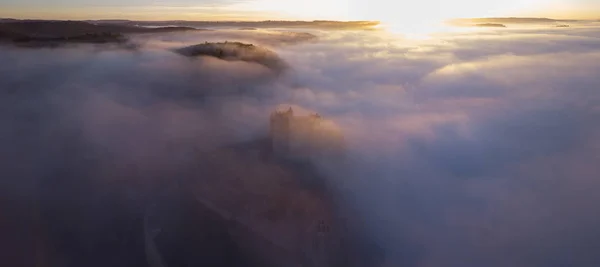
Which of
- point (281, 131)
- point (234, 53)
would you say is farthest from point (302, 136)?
point (234, 53)

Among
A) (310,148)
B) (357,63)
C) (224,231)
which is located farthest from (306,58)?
(224,231)

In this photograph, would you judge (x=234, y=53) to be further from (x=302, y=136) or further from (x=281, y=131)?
(x=302, y=136)

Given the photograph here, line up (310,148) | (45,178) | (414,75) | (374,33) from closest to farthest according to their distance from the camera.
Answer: (45,178) → (310,148) → (414,75) → (374,33)

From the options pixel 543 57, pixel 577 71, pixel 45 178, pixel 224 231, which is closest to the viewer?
pixel 224 231

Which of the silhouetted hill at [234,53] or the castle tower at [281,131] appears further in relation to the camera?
the silhouetted hill at [234,53]

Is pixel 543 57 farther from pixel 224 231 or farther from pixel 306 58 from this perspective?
pixel 224 231

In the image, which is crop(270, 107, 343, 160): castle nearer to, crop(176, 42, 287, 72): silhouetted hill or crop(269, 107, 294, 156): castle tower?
crop(269, 107, 294, 156): castle tower

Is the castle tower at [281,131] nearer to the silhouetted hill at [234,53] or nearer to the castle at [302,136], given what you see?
the castle at [302,136]

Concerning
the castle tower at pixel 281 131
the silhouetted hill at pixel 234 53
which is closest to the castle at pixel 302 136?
the castle tower at pixel 281 131
